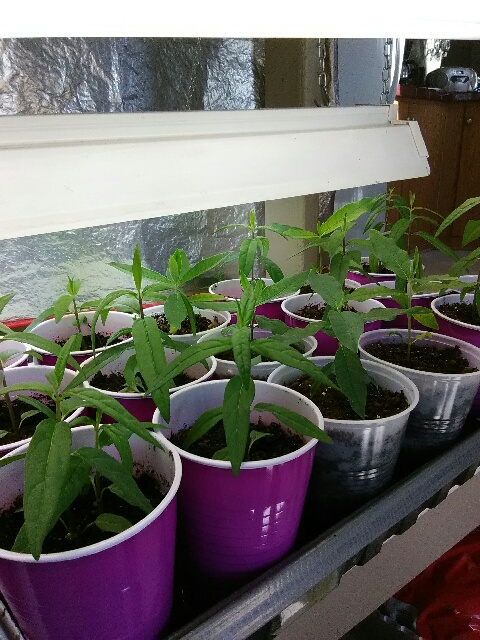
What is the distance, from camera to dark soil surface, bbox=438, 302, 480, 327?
1.02m

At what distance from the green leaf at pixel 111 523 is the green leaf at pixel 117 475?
0.05 metres

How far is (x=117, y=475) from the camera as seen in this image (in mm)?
473

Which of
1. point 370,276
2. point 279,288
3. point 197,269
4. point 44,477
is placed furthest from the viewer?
point 370,276

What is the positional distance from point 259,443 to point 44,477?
0.32 m

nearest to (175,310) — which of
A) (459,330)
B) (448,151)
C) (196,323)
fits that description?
(196,323)

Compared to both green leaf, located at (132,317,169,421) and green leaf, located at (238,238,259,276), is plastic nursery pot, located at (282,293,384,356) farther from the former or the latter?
green leaf, located at (132,317,169,421)

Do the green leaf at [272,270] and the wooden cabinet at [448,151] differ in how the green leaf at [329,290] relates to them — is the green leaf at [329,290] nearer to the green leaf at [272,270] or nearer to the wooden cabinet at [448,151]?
the green leaf at [272,270]

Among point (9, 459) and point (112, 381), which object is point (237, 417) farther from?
point (112, 381)

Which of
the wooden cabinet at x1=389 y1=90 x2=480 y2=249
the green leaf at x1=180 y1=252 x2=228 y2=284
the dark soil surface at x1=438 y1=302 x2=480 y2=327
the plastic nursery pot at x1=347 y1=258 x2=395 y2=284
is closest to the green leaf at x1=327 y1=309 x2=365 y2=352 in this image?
the green leaf at x1=180 y1=252 x2=228 y2=284

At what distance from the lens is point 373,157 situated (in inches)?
29.7

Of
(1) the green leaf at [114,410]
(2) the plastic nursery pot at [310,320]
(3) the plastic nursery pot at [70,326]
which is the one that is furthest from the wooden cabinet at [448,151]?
(1) the green leaf at [114,410]

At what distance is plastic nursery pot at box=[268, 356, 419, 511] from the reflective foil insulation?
2.40 feet
